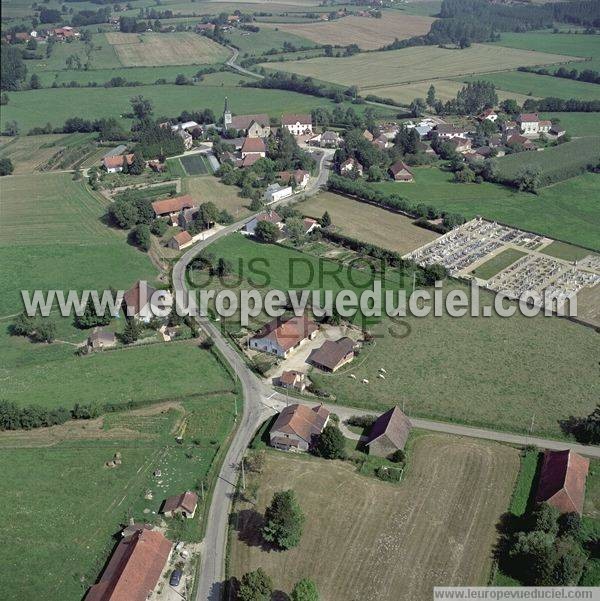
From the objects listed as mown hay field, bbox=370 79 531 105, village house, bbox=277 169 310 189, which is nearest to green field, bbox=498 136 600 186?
village house, bbox=277 169 310 189

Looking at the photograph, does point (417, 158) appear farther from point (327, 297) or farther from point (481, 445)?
point (481, 445)

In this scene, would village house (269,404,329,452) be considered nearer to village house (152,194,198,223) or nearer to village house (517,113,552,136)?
village house (152,194,198,223)

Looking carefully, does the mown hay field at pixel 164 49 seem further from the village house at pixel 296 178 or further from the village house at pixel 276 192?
the village house at pixel 276 192

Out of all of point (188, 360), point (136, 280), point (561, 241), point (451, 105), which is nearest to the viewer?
point (188, 360)

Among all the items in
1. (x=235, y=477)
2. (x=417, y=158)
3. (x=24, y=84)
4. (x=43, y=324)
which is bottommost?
(x=235, y=477)

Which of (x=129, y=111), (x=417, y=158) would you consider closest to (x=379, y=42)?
(x=129, y=111)

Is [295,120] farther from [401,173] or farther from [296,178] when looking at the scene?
[401,173]

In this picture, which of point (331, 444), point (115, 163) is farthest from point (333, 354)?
→ point (115, 163)
